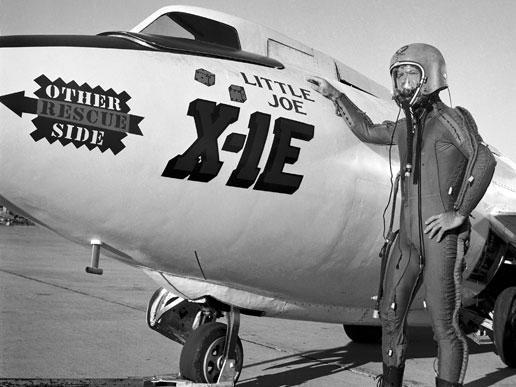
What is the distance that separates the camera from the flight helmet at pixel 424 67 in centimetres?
425

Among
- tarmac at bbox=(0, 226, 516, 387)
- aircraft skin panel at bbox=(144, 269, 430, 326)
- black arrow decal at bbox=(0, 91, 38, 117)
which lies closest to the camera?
black arrow decal at bbox=(0, 91, 38, 117)

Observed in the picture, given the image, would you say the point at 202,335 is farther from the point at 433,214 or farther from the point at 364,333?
the point at 364,333

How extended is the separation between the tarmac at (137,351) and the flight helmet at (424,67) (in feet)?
8.62

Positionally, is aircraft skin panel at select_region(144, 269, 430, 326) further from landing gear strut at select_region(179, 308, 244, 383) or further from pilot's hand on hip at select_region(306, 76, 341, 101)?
pilot's hand on hip at select_region(306, 76, 341, 101)

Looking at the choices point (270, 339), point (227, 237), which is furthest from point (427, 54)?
point (270, 339)

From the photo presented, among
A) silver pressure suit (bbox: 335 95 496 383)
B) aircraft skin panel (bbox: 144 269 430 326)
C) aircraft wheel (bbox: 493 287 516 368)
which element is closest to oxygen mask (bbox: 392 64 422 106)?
silver pressure suit (bbox: 335 95 496 383)

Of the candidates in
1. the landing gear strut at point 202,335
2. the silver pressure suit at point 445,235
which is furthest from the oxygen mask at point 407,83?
the landing gear strut at point 202,335

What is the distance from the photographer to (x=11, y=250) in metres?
21.3

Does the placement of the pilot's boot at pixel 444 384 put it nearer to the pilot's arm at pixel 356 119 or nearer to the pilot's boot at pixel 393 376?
the pilot's boot at pixel 393 376

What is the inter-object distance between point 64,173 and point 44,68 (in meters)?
0.59

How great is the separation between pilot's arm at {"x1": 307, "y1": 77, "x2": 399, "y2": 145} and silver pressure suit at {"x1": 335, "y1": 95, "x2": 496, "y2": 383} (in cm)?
32

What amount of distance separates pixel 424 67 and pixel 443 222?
923 mm

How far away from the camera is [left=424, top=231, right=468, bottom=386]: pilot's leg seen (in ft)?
13.4

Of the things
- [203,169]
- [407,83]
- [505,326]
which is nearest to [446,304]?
[407,83]
